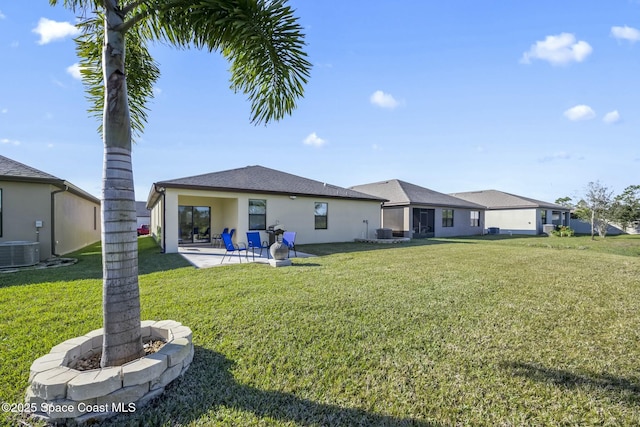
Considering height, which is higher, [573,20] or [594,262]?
[573,20]

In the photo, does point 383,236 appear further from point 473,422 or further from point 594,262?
point 473,422

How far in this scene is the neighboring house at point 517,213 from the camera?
95.9 feet

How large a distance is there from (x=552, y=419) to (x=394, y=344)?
1525 millimetres

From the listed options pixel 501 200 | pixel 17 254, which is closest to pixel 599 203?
pixel 501 200

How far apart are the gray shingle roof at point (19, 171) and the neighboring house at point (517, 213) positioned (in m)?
31.5

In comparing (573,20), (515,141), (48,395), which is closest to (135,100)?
(48,395)

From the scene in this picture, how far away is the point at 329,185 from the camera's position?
62.4ft

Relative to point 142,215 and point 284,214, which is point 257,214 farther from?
point 142,215

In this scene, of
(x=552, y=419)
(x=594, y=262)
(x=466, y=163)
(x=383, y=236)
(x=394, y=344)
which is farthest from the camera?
(x=466, y=163)

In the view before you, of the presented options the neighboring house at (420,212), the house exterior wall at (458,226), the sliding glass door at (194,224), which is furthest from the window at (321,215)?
the house exterior wall at (458,226)

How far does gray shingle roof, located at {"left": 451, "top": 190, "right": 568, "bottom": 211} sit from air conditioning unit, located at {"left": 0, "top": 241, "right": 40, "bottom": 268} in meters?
34.0

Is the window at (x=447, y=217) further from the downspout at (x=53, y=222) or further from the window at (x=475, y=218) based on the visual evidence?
the downspout at (x=53, y=222)

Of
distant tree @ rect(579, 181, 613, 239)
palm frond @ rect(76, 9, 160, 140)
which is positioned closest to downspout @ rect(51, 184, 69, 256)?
palm frond @ rect(76, 9, 160, 140)

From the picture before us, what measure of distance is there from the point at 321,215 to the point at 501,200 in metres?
24.8
